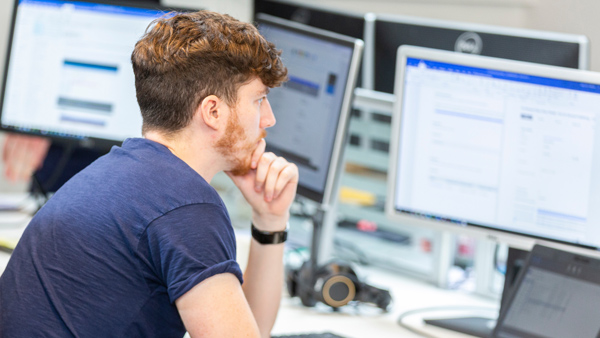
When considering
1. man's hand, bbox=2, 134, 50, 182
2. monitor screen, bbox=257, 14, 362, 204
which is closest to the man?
monitor screen, bbox=257, 14, 362, 204

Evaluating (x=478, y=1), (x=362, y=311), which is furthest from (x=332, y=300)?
(x=478, y=1)

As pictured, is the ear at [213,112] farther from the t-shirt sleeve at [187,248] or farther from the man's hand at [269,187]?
the man's hand at [269,187]

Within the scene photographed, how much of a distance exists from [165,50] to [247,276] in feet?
1.70

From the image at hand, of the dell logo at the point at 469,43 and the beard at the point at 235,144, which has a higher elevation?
the dell logo at the point at 469,43

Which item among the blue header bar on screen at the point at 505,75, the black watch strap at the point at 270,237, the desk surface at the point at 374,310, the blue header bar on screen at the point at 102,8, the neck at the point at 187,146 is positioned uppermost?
the blue header bar on screen at the point at 102,8

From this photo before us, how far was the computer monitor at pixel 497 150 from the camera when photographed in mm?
1343

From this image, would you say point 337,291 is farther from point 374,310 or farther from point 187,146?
point 187,146

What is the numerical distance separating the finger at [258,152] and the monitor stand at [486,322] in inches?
19.4

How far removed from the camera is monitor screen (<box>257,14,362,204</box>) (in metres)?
1.56

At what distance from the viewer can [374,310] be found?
5.19 feet

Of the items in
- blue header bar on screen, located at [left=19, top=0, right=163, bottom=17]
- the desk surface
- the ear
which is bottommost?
the desk surface

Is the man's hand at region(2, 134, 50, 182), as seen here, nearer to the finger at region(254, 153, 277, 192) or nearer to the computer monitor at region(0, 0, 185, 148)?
the computer monitor at region(0, 0, 185, 148)

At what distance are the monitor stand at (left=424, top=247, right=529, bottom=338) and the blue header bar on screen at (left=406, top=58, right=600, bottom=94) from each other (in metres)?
0.34

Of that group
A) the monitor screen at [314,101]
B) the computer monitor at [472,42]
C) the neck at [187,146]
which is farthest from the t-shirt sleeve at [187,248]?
the computer monitor at [472,42]
